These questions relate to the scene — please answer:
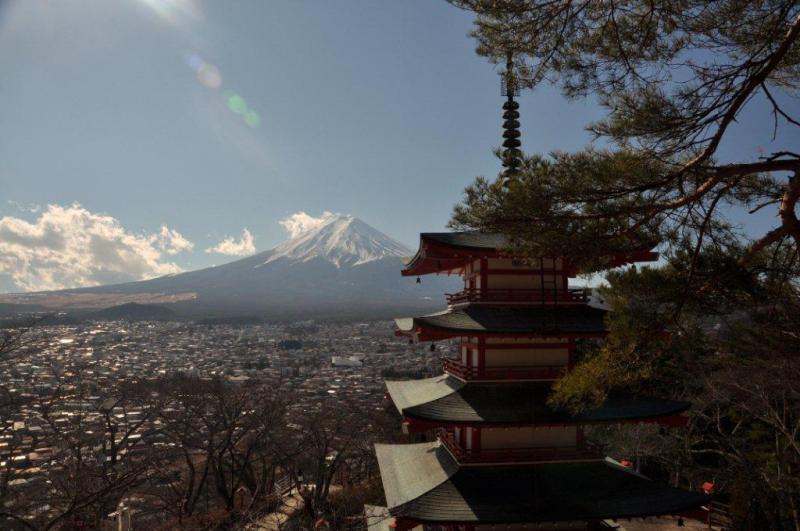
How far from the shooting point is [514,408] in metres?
9.58

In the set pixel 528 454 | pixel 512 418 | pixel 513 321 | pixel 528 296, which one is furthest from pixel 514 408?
pixel 528 296

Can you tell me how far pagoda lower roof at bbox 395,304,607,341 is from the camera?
377 inches

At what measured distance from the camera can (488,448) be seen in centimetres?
1000

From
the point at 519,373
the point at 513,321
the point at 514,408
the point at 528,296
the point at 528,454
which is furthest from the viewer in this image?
the point at 528,296

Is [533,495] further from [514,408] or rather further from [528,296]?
[528,296]

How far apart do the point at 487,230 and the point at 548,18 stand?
2.68 metres

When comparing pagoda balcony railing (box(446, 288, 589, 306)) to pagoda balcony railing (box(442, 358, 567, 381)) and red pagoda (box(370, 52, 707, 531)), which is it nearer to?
red pagoda (box(370, 52, 707, 531))

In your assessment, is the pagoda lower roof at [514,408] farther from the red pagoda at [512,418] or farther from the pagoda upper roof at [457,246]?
the pagoda upper roof at [457,246]

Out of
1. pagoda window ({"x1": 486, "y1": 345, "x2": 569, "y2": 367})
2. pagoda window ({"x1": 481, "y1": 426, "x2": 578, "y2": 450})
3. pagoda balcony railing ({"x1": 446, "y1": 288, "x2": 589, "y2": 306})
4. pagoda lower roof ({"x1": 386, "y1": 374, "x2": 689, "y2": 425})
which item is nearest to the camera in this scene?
pagoda lower roof ({"x1": 386, "y1": 374, "x2": 689, "y2": 425})

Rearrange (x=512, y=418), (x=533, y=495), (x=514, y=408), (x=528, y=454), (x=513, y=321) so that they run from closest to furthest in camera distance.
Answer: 1. (x=533, y=495)
2. (x=512, y=418)
3. (x=514, y=408)
4. (x=528, y=454)
5. (x=513, y=321)

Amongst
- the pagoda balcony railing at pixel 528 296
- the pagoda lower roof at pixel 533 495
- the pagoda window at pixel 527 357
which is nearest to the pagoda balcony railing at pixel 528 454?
the pagoda lower roof at pixel 533 495

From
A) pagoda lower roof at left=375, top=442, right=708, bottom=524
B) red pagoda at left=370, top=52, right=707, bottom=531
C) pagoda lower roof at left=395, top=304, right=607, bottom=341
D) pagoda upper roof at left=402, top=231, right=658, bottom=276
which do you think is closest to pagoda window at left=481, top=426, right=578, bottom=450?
red pagoda at left=370, top=52, right=707, bottom=531

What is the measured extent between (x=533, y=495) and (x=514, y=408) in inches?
59.1

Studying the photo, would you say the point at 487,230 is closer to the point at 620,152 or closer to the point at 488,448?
the point at 620,152
